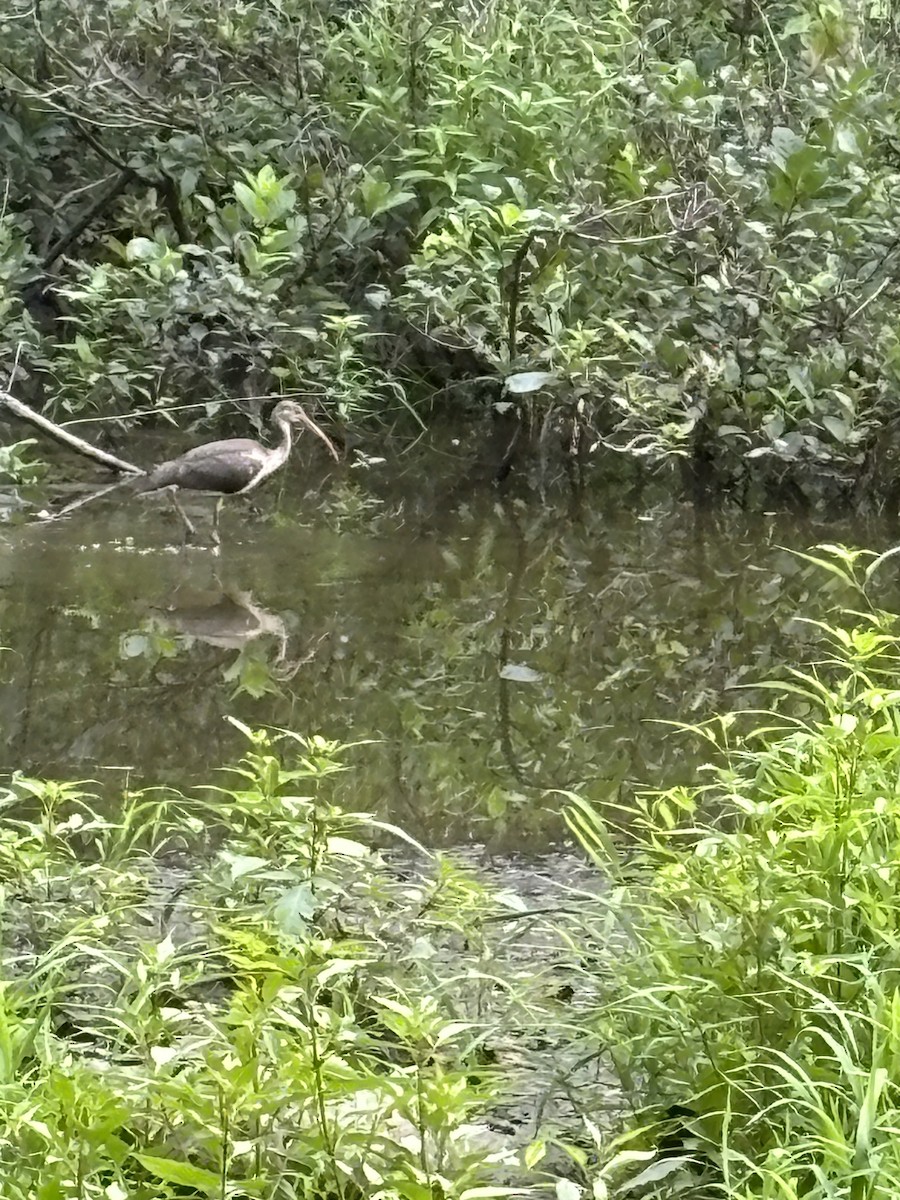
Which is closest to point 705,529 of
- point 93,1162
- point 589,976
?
point 589,976

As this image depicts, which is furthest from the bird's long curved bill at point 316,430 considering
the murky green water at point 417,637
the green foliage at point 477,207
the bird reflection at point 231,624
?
the bird reflection at point 231,624

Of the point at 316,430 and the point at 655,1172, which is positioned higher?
the point at 655,1172

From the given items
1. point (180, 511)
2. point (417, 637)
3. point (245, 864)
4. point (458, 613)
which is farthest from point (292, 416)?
point (245, 864)

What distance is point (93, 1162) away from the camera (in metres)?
1.67

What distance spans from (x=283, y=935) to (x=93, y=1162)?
52cm

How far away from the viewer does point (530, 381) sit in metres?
5.89

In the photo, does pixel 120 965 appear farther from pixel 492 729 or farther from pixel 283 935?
pixel 492 729

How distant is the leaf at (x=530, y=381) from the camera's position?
19.3 feet

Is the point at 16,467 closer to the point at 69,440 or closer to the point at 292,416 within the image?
the point at 69,440

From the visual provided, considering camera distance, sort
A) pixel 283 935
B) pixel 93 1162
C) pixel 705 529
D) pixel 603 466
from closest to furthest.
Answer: pixel 93 1162, pixel 283 935, pixel 705 529, pixel 603 466

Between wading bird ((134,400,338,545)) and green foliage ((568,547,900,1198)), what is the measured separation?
11.3 feet

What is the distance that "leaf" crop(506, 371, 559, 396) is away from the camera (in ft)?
19.3

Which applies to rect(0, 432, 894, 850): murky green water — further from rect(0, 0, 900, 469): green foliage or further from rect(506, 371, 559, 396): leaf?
rect(0, 0, 900, 469): green foliage

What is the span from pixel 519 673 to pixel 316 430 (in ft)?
8.47
